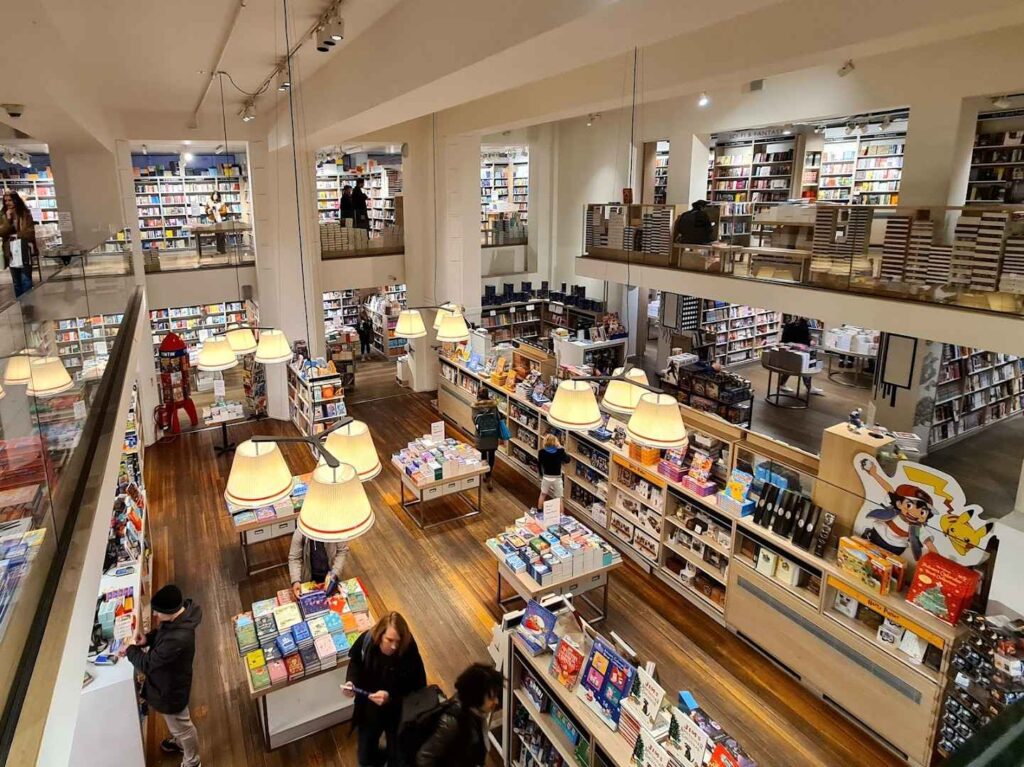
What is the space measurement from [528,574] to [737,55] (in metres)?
5.25

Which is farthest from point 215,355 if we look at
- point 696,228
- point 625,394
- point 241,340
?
point 696,228

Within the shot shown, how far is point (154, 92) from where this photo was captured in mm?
8781

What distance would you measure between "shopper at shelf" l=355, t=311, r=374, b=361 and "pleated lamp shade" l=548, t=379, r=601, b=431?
1182 centimetres

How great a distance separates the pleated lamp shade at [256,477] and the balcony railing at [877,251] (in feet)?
20.8

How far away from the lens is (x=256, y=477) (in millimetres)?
3430

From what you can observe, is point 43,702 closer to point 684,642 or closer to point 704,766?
point 704,766

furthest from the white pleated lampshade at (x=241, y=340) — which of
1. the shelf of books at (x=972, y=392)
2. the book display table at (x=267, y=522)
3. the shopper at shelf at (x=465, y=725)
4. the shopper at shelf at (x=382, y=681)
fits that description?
the shelf of books at (x=972, y=392)

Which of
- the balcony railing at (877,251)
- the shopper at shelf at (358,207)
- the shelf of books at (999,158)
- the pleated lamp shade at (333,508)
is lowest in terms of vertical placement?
the pleated lamp shade at (333,508)

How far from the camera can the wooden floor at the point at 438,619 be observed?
16.4ft

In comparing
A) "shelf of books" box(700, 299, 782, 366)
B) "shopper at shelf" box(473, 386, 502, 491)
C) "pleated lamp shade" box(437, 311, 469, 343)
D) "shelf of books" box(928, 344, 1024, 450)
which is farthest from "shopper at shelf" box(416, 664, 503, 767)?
"shelf of books" box(700, 299, 782, 366)

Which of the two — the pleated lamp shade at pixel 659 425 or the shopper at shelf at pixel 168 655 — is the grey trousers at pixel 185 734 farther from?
the pleated lamp shade at pixel 659 425

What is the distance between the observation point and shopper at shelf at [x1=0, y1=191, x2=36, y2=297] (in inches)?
204

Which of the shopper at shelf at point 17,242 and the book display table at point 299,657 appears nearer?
the book display table at point 299,657

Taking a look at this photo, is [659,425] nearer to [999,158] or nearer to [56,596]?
[56,596]
